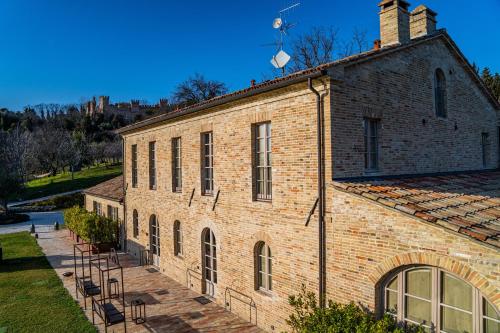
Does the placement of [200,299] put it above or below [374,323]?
below

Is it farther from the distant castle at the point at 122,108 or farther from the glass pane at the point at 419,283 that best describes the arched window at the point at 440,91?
the distant castle at the point at 122,108

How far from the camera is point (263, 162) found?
10234mm

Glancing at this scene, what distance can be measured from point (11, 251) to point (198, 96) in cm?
2878

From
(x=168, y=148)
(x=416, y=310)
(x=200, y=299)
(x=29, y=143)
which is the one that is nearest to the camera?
(x=416, y=310)

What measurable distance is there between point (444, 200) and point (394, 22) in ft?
19.8

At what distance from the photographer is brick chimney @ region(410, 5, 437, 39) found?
12002 millimetres

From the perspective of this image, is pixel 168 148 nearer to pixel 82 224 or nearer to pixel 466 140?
pixel 82 224

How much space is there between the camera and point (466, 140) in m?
13.4

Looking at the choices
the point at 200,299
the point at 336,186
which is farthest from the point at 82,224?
the point at 336,186

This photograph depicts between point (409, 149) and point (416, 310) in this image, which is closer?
point (416, 310)

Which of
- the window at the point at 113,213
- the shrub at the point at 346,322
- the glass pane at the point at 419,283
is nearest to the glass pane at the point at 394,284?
the glass pane at the point at 419,283

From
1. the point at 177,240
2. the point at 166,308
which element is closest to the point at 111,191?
the point at 177,240

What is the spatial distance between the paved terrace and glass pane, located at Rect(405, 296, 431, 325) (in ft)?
15.3

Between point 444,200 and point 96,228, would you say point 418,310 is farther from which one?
point 96,228
